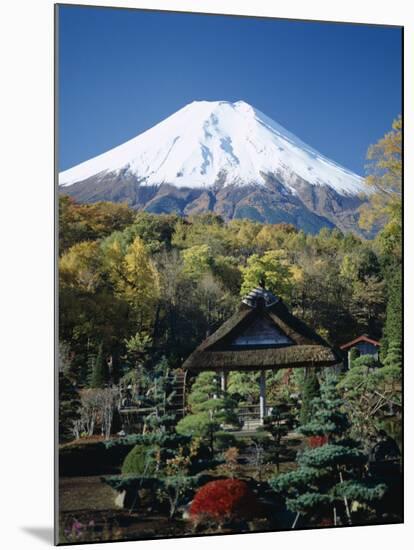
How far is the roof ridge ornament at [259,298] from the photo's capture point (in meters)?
12.8

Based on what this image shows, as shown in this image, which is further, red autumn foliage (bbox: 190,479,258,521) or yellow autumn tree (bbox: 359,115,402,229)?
yellow autumn tree (bbox: 359,115,402,229)

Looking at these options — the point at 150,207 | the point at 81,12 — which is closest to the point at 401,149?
the point at 150,207

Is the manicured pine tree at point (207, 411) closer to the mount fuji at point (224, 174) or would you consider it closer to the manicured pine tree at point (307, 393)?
the manicured pine tree at point (307, 393)

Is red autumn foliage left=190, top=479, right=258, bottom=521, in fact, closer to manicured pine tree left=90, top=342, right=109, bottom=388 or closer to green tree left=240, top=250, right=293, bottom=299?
manicured pine tree left=90, top=342, right=109, bottom=388

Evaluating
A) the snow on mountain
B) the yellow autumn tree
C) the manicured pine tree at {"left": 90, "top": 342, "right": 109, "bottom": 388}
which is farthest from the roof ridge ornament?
the manicured pine tree at {"left": 90, "top": 342, "right": 109, "bottom": 388}

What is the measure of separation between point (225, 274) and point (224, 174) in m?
1.06

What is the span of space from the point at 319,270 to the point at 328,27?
8.50ft

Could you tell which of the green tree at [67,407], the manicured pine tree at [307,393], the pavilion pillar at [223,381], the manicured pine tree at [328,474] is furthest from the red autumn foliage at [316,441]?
the green tree at [67,407]

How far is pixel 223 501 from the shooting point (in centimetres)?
1247

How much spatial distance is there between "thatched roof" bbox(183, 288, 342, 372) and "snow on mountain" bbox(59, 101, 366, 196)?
1323mm

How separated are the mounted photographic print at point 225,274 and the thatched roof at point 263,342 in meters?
0.02

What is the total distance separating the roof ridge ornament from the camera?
12844 millimetres

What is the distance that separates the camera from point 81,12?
40.4 feet

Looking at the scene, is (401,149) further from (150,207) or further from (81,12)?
(81,12)
